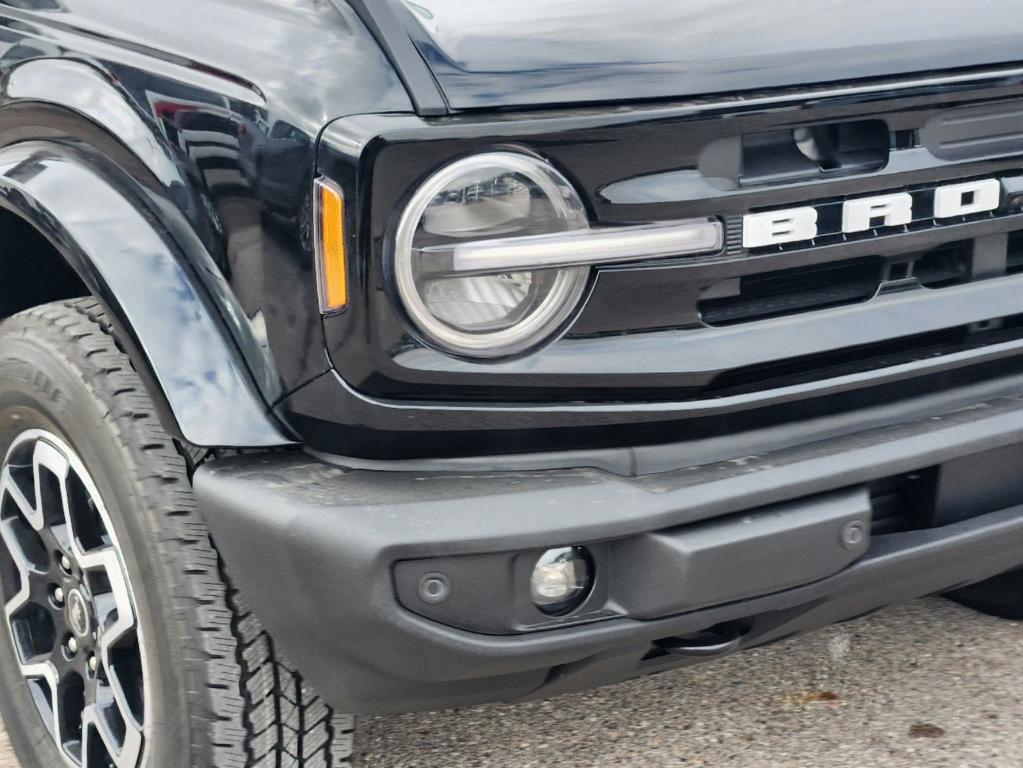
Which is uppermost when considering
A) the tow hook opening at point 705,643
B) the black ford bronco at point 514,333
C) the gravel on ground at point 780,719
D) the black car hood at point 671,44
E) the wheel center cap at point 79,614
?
the black car hood at point 671,44

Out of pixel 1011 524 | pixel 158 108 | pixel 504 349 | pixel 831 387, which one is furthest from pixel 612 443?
pixel 158 108

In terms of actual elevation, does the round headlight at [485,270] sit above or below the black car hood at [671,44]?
below

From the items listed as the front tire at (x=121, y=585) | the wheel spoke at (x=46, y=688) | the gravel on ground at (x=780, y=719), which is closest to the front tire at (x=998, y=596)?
the gravel on ground at (x=780, y=719)

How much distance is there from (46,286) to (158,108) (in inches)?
25.1

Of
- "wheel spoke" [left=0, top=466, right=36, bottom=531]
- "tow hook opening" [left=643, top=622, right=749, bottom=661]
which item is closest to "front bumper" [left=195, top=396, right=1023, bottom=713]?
"tow hook opening" [left=643, top=622, right=749, bottom=661]

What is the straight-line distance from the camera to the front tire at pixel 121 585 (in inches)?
72.4

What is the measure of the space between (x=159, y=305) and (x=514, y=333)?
0.48 metres

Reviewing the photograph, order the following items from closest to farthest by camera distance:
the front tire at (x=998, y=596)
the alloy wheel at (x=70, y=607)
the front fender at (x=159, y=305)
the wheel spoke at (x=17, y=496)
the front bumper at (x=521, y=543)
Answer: the front bumper at (x=521, y=543) < the front fender at (x=159, y=305) < the alloy wheel at (x=70, y=607) < the wheel spoke at (x=17, y=496) < the front tire at (x=998, y=596)

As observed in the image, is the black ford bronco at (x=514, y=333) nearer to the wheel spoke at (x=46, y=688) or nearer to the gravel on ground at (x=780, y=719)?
the wheel spoke at (x=46, y=688)

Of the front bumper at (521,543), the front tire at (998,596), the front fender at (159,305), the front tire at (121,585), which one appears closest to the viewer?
the front bumper at (521,543)

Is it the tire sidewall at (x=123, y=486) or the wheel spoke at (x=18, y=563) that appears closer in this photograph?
the tire sidewall at (x=123, y=486)

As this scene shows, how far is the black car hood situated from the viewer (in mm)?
1660

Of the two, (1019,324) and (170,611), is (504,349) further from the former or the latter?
(1019,324)

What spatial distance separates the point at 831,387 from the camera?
1.83 m
